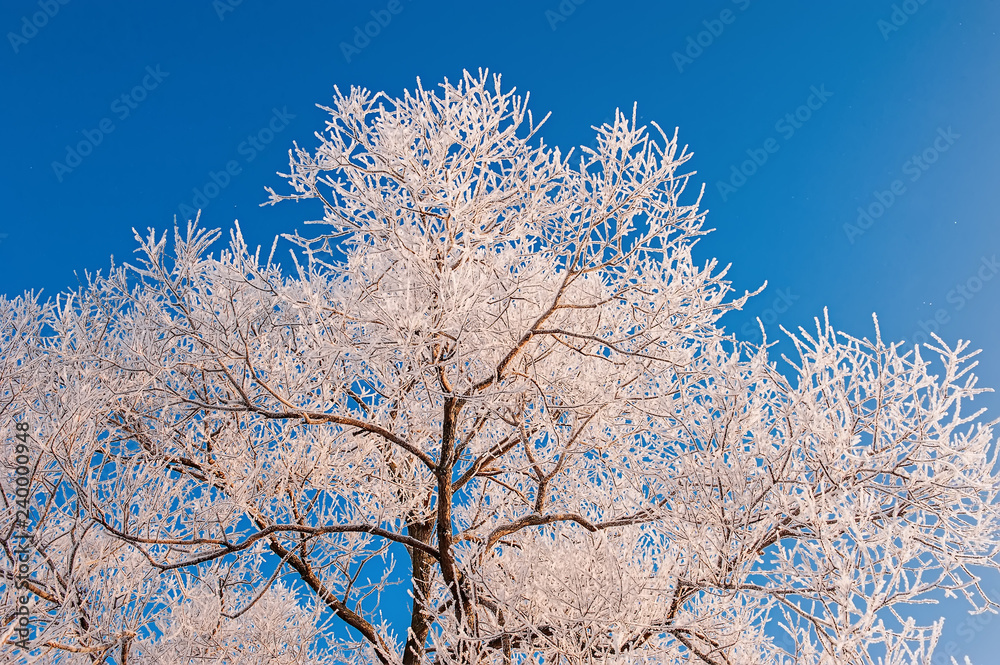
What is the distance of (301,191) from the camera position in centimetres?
480

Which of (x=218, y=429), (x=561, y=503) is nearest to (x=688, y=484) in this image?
(x=561, y=503)

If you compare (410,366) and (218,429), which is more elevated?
(218,429)

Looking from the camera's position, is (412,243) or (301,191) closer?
(412,243)

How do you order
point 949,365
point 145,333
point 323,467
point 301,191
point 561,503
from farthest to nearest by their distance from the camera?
point 561,503 < point 323,467 < point 145,333 < point 301,191 < point 949,365

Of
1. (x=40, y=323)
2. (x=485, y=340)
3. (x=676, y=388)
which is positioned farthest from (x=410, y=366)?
(x=40, y=323)

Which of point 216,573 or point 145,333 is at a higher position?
point 145,333

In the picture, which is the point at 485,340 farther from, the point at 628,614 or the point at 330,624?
the point at 330,624

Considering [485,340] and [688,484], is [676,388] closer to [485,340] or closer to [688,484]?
[688,484]

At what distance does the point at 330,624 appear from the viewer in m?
7.27

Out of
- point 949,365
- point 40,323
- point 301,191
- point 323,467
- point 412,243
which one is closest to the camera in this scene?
point 949,365

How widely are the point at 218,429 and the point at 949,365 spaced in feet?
20.9

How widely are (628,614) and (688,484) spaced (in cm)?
162

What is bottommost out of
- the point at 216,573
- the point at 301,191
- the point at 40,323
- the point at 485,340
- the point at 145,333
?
the point at 216,573

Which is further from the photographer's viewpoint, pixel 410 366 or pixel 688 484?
pixel 410 366
